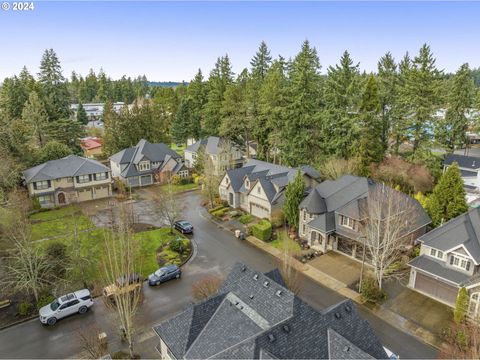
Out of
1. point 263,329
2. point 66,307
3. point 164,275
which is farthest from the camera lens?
point 164,275

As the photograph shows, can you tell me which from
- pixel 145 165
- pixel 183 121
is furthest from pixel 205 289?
pixel 183 121

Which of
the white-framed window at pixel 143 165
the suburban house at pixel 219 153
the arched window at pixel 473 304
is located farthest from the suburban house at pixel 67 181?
the arched window at pixel 473 304

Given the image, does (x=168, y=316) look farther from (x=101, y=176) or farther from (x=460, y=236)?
(x=101, y=176)

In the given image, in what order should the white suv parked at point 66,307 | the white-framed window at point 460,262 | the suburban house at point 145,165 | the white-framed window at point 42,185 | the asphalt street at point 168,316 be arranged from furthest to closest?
the suburban house at point 145,165, the white-framed window at point 42,185, the white-framed window at point 460,262, the white suv parked at point 66,307, the asphalt street at point 168,316

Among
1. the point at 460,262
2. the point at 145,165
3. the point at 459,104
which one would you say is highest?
the point at 459,104

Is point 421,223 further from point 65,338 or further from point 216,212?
point 65,338

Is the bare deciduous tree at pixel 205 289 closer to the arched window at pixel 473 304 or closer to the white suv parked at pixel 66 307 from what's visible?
the white suv parked at pixel 66 307
